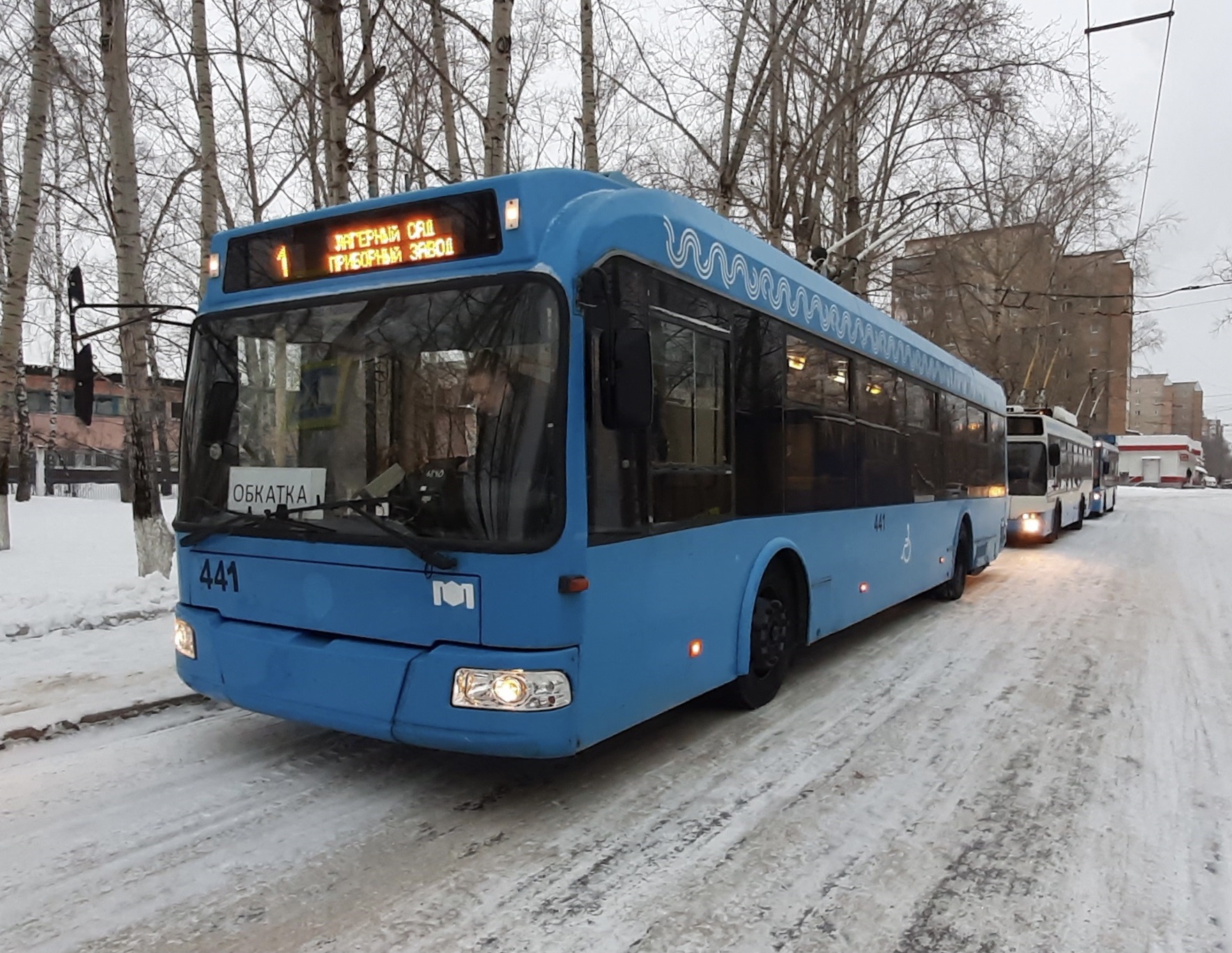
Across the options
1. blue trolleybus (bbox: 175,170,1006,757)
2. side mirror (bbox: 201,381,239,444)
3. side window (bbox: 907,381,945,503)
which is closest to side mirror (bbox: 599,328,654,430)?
blue trolleybus (bbox: 175,170,1006,757)

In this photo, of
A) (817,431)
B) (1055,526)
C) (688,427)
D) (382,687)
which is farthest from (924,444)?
(1055,526)

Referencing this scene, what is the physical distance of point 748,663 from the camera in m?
5.38

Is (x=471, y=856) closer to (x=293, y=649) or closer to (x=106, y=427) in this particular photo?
(x=293, y=649)

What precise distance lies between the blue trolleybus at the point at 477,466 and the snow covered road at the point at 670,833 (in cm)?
44

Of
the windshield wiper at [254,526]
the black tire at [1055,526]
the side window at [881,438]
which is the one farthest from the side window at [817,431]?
the black tire at [1055,526]

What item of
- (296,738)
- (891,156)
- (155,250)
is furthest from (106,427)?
(296,738)

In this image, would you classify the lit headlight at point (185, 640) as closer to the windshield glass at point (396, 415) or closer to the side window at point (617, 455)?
the windshield glass at point (396, 415)

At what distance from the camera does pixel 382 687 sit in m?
3.88

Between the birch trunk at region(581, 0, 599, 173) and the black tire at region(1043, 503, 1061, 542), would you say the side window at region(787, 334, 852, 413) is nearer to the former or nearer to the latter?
the birch trunk at region(581, 0, 599, 173)

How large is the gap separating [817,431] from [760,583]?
1486mm

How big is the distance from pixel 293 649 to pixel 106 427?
50.3 metres

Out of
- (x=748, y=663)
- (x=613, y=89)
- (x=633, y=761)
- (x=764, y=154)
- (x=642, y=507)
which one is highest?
(x=613, y=89)

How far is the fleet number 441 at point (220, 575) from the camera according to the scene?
4422 mm

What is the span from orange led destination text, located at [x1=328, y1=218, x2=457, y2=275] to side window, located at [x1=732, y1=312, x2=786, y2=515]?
1.98m
